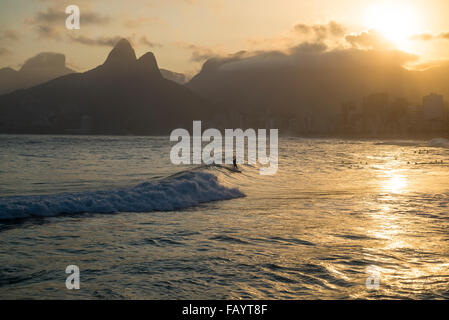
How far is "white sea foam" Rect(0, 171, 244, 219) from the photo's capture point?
48.7 feet

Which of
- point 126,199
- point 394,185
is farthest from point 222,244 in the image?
point 394,185

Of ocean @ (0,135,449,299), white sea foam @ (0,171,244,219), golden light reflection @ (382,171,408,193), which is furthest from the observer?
golden light reflection @ (382,171,408,193)

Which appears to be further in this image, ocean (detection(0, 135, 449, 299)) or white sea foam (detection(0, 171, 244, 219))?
white sea foam (detection(0, 171, 244, 219))

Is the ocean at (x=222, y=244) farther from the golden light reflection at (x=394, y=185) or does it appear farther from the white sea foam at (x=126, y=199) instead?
the golden light reflection at (x=394, y=185)

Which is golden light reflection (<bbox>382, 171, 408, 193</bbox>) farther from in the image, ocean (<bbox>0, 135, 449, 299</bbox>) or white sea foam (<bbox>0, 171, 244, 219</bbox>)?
white sea foam (<bbox>0, 171, 244, 219</bbox>)

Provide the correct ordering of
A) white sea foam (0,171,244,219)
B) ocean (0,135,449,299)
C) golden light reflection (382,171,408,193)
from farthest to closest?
golden light reflection (382,171,408,193) < white sea foam (0,171,244,219) < ocean (0,135,449,299)

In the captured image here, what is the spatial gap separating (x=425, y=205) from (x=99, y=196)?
1444 centimetres

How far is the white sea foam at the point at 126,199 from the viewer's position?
14.8 meters

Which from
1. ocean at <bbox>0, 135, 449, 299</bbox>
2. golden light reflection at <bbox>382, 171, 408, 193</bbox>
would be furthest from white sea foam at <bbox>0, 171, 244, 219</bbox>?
golden light reflection at <bbox>382, 171, 408, 193</bbox>

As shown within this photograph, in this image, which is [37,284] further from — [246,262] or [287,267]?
[287,267]

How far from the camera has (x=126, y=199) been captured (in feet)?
56.2

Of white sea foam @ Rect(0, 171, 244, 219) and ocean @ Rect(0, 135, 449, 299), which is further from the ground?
white sea foam @ Rect(0, 171, 244, 219)

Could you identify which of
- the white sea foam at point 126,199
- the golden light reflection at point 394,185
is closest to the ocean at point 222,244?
the white sea foam at point 126,199
